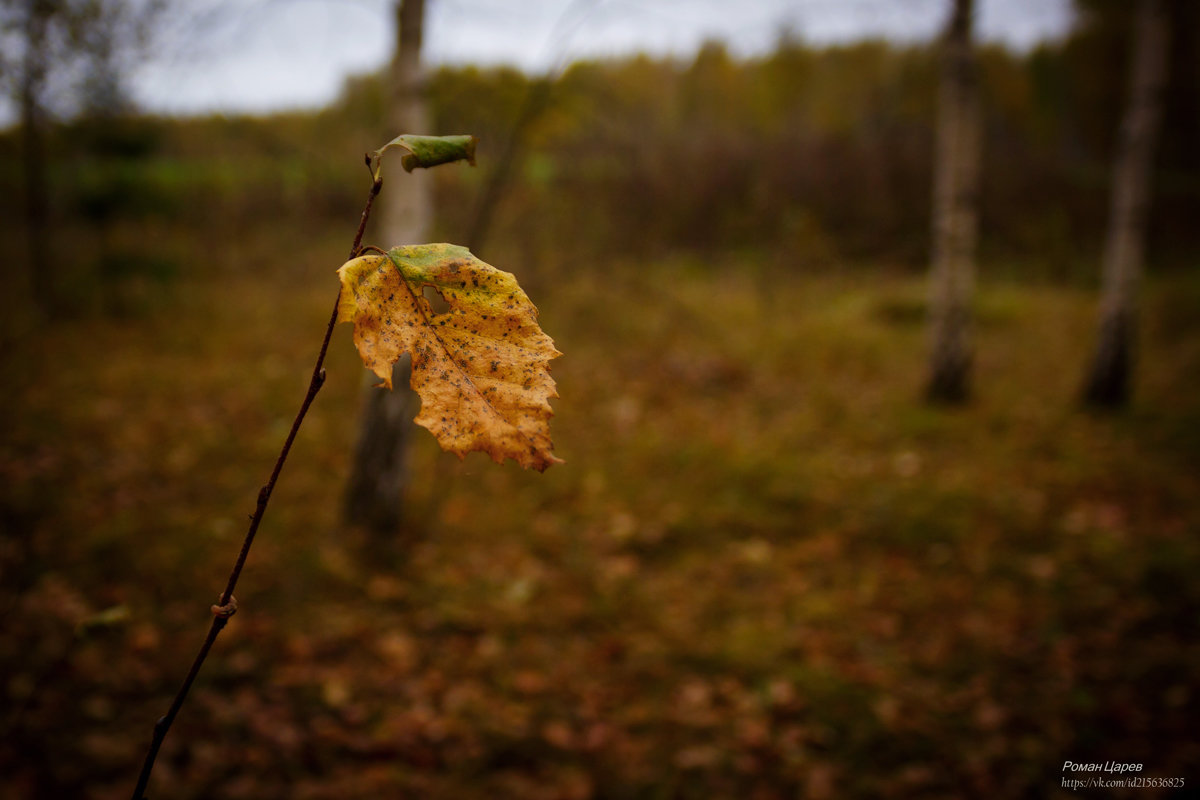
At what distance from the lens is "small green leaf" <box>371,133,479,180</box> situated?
52cm

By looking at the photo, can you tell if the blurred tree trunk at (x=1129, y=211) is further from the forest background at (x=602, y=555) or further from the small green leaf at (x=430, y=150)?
the small green leaf at (x=430, y=150)

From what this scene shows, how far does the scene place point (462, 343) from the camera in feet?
1.74

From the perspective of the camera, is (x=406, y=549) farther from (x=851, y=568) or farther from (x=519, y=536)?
(x=851, y=568)

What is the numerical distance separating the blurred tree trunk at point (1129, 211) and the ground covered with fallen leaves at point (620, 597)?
1.51ft

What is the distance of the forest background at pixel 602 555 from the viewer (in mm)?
2299

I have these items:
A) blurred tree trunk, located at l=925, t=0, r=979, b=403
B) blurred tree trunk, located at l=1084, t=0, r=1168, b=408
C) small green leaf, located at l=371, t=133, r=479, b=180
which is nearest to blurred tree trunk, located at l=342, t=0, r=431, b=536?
small green leaf, located at l=371, t=133, r=479, b=180

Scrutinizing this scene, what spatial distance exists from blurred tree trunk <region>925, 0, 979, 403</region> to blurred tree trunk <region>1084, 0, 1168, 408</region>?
3.43 ft

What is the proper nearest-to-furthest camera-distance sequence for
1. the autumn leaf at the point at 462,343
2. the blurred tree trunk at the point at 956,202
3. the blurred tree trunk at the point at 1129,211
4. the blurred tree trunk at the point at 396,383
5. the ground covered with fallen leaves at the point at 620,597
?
1. the autumn leaf at the point at 462,343
2. the ground covered with fallen leaves at the point at 620,597
3. the blurred tree trunk at the point at 396,383
4. the blurred tree trunk at the point at 1129,211
5. the blurred tree trunk at the point at 956,202

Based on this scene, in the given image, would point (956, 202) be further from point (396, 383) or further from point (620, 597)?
point (396, 383)

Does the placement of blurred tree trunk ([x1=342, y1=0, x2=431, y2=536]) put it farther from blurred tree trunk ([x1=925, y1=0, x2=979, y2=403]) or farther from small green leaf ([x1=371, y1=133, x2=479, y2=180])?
blurred tree trunk ([x1=925, y1=0, x2=979, y2=403])

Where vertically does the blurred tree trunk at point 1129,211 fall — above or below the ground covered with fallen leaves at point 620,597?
above

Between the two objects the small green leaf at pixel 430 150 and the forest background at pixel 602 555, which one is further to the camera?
the forest background at pixel 602 555

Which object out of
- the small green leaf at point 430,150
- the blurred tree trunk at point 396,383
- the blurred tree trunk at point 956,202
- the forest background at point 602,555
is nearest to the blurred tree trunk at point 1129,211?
the forest background at point 602,555

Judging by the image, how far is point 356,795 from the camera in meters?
2.08
